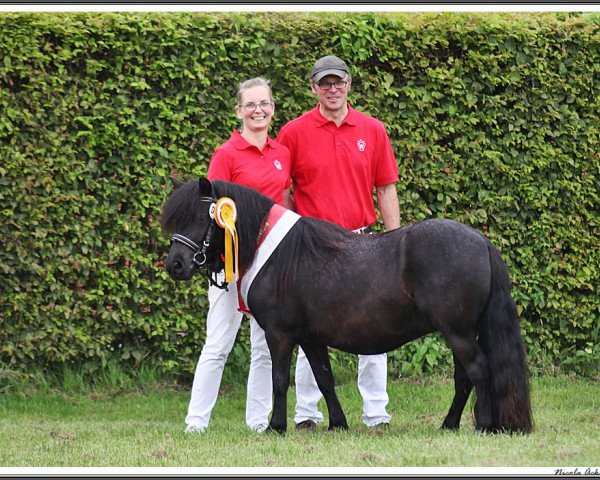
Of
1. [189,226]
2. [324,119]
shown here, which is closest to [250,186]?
[189,226]

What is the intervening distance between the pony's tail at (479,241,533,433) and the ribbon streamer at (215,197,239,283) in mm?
1639

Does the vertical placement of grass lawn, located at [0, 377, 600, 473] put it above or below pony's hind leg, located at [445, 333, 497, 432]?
below

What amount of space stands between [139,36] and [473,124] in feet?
10.0

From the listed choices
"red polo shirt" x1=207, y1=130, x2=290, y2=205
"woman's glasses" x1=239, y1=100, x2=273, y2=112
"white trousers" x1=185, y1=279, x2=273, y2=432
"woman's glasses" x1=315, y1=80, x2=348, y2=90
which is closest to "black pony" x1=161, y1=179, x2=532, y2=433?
"red polo shirt" x1=207, y1=130, x2=290, y2=205

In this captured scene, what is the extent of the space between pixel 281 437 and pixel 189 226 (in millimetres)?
1501

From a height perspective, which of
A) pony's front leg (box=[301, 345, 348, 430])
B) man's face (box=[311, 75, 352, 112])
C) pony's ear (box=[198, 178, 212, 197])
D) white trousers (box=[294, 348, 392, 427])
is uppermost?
man's face (box=[311, 75, 352, 112])

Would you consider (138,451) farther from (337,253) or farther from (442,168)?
(442,168)

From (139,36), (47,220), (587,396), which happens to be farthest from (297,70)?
(587,396)

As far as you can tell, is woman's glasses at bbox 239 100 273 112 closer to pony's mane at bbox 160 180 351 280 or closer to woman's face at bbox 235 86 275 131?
woman's face at bbox 235 86 275 131

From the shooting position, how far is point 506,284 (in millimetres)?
6594

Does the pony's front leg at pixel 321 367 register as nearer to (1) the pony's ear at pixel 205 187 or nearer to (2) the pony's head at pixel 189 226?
(2) the pony's head at pixel 189 226

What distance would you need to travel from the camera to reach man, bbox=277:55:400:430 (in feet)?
24.5

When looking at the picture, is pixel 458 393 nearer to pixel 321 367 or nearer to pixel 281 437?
pixel 321 367

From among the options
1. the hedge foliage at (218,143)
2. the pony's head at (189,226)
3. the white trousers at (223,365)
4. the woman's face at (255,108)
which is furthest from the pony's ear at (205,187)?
the hedge foliage at (218,143)
